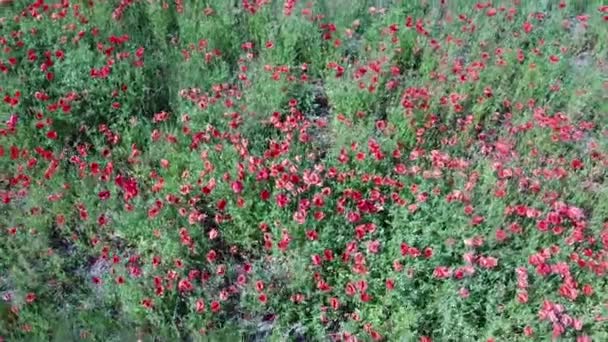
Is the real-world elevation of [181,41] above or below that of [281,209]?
above

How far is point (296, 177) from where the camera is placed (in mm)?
3807

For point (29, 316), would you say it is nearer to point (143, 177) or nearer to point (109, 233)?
point (109, 233)

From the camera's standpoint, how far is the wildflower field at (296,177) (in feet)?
11.2

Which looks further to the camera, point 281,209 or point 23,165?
point 23,165

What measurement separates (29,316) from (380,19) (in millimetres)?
3947

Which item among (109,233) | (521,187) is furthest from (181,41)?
(521,187)

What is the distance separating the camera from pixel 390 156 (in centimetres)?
416

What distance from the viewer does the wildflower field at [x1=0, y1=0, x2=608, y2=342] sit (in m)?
3.40

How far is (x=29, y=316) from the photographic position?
3.31 meters

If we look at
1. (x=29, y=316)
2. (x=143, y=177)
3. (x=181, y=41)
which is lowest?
(x=29, y=316)

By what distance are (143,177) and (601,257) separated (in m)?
2.95

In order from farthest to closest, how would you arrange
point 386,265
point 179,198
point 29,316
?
point 179,198
point 386,265
point 29,316

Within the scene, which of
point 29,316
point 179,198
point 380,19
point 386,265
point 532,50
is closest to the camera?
point 29,316

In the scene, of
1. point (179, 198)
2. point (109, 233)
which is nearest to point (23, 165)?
point (109, 233)
